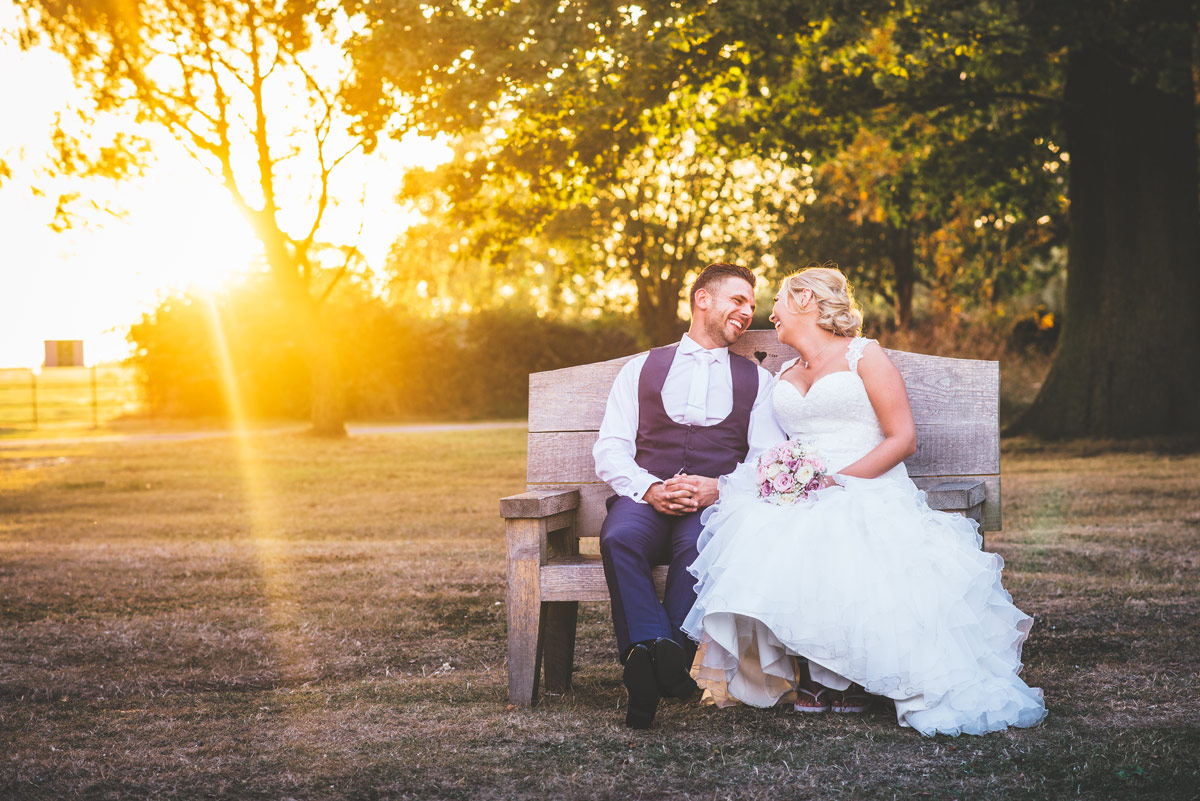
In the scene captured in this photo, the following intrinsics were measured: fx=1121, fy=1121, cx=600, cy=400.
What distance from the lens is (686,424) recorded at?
442cm

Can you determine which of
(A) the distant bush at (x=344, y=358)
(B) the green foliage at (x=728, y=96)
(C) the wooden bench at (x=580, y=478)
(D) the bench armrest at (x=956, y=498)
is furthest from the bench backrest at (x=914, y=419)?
(A) the distant bush at (x=344, y=358)

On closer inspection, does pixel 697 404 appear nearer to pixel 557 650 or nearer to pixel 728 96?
pixel 557 650

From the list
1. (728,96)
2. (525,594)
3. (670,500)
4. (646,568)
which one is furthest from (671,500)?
(728,96)

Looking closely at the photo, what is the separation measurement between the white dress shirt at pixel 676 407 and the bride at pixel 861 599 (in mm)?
347

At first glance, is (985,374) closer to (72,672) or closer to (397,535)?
(72,672)

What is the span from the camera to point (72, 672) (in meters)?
4.71

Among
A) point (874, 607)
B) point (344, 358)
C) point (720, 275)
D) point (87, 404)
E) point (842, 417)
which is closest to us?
point (874, 607)

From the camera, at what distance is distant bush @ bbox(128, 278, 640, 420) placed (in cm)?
2734

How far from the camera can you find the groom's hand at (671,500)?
13.6ft

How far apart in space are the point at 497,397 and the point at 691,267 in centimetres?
831

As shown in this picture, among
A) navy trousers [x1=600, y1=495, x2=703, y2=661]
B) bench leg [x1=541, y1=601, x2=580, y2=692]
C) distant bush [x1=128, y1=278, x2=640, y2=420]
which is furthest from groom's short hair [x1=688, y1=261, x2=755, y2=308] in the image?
distant bush [x1=128, y1=278, x2=640, y2=420]

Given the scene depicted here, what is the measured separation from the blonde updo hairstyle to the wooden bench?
33 centimetres

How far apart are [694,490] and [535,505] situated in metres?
0.61

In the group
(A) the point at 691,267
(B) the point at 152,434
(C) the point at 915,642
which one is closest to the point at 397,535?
(C) the point at 915,642
